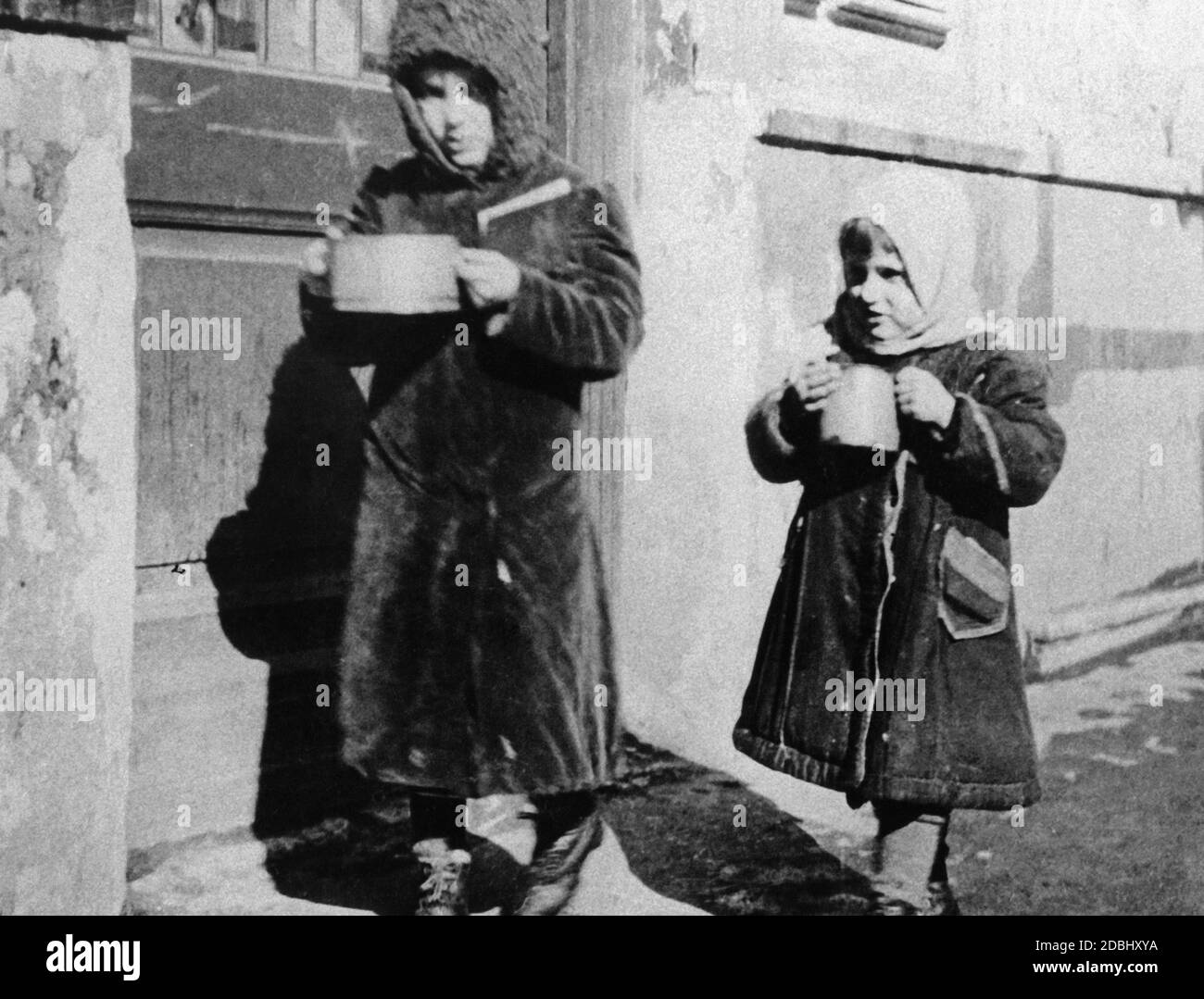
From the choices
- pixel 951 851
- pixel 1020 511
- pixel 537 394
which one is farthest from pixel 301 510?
pixel 1020 511

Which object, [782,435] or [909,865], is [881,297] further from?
[909,865]

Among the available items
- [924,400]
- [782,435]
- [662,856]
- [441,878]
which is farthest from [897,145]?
[441,878]

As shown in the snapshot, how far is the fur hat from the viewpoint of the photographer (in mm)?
3139

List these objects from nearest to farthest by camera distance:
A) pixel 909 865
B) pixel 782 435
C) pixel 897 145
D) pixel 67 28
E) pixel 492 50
Result: pixel 67 28
pixel 492 50
pixel 909 865
pixel 782 435
pixel 897 145

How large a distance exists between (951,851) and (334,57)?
1934mm

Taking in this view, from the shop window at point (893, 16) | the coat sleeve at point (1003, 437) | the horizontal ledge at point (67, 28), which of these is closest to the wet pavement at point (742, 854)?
the coat sleeve at point (1003, 437)

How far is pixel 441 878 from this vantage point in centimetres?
323

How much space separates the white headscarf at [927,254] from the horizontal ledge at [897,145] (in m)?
0.24

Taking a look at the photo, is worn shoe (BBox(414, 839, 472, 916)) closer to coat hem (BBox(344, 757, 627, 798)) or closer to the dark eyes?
coat hem (BBox(344, 757, 627, 798))

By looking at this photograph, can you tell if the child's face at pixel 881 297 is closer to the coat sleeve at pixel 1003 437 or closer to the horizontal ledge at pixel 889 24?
the coat sleeve at pixel 1003 437

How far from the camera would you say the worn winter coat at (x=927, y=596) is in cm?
326

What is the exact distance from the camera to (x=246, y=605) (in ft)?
11.4

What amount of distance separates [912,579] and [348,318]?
1.09m

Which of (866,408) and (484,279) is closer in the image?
(484,279)
